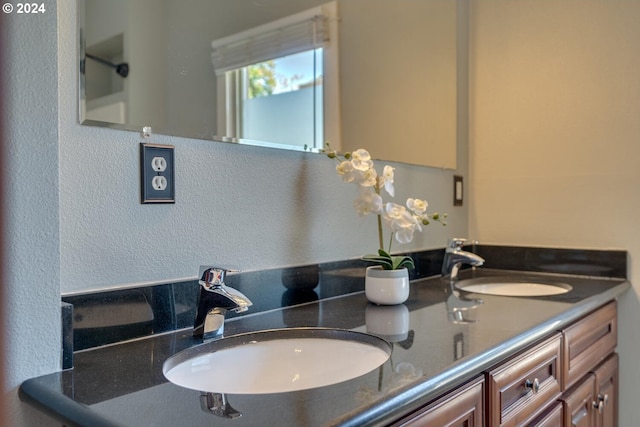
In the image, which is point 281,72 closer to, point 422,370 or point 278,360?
point 278,360

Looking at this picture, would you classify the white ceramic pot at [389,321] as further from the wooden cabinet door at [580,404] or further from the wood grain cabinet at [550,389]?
the wooden cabinet door at [580,404]

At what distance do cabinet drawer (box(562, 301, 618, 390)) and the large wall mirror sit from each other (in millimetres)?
711

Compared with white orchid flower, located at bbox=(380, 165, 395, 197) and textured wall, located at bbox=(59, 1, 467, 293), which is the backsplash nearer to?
textured wall, located at bbox=(59, 1, 467, 293)

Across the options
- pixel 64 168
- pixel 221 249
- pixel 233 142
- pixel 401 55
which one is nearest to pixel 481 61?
pixel 401 55

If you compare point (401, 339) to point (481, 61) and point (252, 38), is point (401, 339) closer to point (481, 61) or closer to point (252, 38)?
point (252, 38)

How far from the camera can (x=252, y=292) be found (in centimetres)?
105

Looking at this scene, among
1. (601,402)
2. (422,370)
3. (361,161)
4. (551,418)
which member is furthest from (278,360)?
(601,402)

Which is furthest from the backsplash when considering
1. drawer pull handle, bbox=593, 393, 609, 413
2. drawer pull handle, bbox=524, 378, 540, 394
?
drawer pull handle, bbox=524, 378, 540, 394

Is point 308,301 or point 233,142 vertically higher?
point 233,142

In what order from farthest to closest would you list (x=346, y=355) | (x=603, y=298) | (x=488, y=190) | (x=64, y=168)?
(x=488, y=190), (x=603, y=298), (x=346, y=355), (x=64, y=168)

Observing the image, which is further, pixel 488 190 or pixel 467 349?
pixel 488 190

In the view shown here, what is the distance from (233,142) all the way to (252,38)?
0.30m

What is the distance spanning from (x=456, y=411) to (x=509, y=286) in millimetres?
1042

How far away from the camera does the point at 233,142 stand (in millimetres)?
1045
